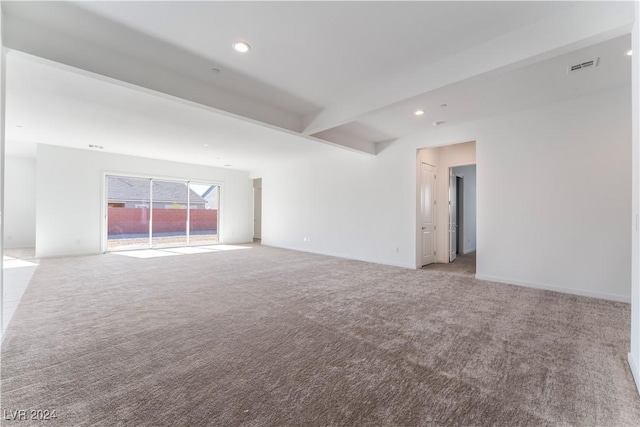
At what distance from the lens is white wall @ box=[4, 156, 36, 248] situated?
27.0 ft

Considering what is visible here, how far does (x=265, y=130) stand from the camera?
5.30 meters

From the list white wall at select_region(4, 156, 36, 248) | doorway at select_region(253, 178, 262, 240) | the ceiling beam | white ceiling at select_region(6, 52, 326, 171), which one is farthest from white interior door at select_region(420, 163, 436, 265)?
white wall at select_region(4, 156, 36, 248)

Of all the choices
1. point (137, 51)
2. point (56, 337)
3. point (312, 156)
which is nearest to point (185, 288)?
point (56, 337)

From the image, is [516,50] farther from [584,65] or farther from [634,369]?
[634,369]

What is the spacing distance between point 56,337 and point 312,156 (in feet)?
21.2

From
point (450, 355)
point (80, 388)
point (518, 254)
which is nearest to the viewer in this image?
point (80, 388)

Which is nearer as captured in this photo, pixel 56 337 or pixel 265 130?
pixel 56 337

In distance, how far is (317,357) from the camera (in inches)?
84.1

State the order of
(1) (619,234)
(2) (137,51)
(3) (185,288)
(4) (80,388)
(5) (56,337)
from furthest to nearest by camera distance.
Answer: (3) (185,288) < (1) (619,234) < (2) (137,51) < (5) (56,337) < (4) (80,388)

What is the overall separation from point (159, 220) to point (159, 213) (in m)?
0.27

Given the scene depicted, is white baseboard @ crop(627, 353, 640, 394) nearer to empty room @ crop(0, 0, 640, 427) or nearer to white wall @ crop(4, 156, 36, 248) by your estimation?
empty room @ crop(0, 0, 640, 427)

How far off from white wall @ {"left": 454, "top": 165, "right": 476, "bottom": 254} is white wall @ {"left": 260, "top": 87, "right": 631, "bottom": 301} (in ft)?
9.97

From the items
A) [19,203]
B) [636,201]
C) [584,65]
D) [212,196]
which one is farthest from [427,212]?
[19,203]

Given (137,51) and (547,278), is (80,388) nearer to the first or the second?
(137,51)
